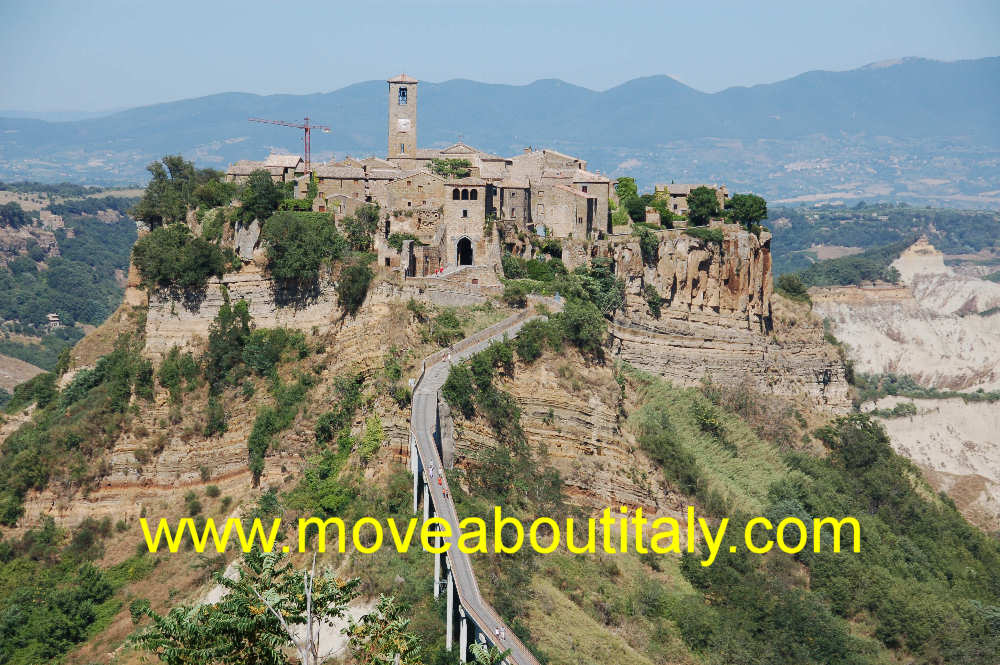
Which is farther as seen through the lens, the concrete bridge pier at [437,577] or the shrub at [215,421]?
the shrub at [215,421]

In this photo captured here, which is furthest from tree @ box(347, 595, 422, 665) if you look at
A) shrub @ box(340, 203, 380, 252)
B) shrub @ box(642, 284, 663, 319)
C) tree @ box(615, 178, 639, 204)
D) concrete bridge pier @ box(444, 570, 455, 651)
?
tree @ box(615, 178, 639, 204)

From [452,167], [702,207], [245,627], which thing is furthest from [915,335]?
[245,627]

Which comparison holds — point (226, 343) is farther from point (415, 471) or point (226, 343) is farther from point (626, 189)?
point (626, 189)

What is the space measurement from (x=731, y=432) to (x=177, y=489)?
82.0 ft

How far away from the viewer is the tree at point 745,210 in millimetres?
58562

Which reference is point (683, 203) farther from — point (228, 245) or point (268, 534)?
point (268, 534)

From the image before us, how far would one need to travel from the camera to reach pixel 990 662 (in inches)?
1537

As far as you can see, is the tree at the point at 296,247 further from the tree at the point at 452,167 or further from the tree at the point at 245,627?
the tree at the point at 245,627

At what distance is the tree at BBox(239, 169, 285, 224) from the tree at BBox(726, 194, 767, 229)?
950 inches

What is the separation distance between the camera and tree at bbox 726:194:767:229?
2306 inches

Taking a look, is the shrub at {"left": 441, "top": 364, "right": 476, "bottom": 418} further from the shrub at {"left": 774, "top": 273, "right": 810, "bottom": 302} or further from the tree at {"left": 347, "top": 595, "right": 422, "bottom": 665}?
the shrub at {"left": 774, "top": 273, "right": 810, "bottom": 302}

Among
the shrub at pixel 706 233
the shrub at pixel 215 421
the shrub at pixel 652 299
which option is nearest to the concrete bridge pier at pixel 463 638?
the shrub at pixel 215 421

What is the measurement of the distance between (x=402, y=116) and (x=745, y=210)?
19402 millimetres

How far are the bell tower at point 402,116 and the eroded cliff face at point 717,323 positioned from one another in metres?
14.3
